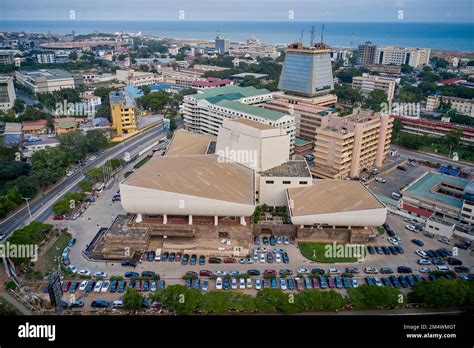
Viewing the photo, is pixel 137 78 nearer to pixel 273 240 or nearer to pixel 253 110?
pixel 253 110

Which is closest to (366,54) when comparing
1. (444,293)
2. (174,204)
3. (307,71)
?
(307,71)

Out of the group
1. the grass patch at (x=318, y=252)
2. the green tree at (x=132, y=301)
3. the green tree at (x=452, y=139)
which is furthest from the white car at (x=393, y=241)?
the green tree at (x=452, y=139)

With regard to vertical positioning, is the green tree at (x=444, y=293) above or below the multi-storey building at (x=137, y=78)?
A: below

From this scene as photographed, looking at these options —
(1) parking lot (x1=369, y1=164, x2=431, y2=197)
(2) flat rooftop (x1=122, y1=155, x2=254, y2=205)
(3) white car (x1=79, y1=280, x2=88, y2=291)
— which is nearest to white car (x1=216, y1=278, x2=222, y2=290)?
(2) flat rooftop (x1=122, y1=155, x2=254, y2=205)

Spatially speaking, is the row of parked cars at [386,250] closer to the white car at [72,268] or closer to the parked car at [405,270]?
the parked car at [405,270]

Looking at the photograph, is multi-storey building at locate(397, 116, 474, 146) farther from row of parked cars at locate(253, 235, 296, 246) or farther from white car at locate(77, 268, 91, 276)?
white car at locate(77, 268, 91, 276)

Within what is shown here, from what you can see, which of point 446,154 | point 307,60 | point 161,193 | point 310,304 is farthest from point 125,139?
point 446,154

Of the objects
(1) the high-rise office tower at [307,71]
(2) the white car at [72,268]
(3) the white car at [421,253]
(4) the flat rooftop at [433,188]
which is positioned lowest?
(2) the white car at [72,268]
